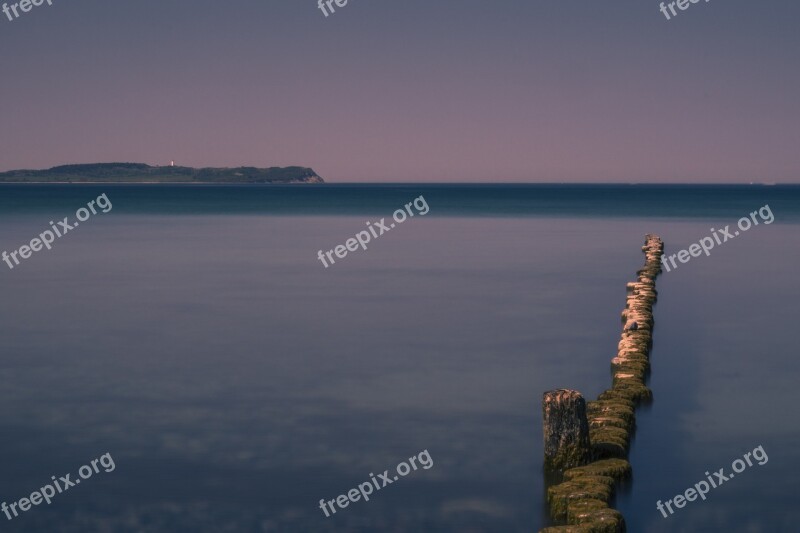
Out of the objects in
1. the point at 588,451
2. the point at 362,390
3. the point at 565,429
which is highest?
the point at 362,390

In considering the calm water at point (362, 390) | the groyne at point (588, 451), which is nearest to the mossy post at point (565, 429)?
the groyne at point (588, 451)

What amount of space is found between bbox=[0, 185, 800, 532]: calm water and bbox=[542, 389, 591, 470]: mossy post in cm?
39

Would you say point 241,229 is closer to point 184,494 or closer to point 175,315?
point 175,315

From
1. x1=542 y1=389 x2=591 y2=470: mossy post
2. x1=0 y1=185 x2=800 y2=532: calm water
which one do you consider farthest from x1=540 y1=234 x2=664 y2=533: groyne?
x1=0 y1=185 x2=800 y2=532: calm water

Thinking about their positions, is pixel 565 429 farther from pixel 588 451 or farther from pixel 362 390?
pixel 362 390

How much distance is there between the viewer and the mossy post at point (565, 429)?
10.7 m

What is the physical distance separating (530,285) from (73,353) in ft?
47.9

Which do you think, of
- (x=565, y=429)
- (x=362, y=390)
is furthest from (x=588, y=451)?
(x=362, y=390)

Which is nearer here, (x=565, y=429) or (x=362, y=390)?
(x=565, y=429)

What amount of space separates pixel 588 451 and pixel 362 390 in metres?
4.92

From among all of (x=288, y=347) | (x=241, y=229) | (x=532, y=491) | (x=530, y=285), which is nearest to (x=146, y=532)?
(x=532, y=491)

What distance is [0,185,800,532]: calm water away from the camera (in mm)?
10445

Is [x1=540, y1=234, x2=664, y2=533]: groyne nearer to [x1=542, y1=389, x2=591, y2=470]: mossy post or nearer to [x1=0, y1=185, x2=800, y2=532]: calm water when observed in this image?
[x1=542, y1=389, x2=591, y2=470]: mossy post

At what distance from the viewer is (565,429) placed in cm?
1088
